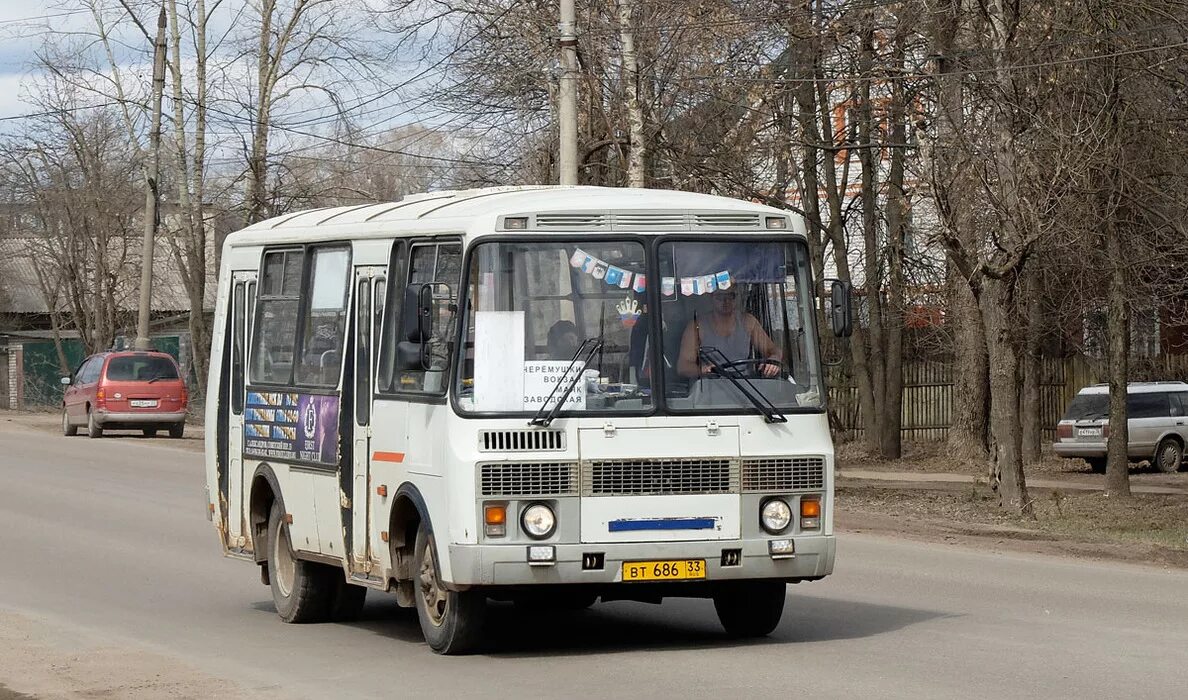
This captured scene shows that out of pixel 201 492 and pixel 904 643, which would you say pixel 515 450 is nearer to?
pixel 904 643

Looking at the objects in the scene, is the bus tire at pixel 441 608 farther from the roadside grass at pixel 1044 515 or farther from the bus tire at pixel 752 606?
the roadside grass at pixel 1044 515

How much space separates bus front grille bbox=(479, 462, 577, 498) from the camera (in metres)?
9.61

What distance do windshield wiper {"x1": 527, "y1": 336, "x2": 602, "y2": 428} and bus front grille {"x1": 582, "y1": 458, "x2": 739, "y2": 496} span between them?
1.09 ft

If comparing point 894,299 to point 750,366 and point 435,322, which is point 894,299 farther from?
point 435,322

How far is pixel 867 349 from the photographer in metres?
38.1

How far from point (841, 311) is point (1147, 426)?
23.1m

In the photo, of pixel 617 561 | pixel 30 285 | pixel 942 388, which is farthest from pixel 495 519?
pixel 30 285

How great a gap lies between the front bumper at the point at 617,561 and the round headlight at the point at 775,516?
0.08 meters

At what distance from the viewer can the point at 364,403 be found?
36.1 ft

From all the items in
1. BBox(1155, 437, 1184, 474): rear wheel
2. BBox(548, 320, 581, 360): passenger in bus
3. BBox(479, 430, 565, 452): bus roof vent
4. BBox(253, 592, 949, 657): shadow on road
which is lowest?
BBox(253, 592, 949, 657): shadow on road

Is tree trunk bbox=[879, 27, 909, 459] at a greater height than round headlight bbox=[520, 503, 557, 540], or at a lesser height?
greater

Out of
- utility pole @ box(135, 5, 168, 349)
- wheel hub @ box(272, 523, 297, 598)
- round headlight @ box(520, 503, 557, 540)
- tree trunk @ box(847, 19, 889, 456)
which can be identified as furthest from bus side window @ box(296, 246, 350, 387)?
utility pole @ box(135, 5, 168, 349)

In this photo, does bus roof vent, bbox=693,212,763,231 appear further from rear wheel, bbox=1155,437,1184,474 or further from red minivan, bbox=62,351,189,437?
red minivan, bbox=62,351,189,437

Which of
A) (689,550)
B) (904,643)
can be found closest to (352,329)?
(689,550)
